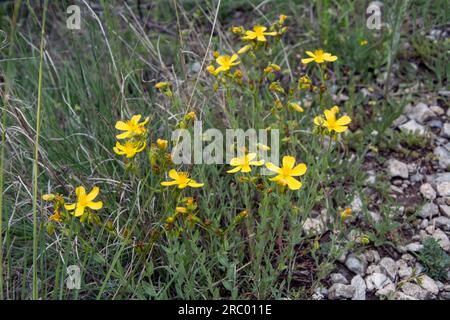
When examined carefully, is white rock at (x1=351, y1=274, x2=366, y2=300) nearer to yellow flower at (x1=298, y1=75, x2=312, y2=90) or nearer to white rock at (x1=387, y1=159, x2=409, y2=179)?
white rock at (x1=387, y1=159, x2=409, y2=179)

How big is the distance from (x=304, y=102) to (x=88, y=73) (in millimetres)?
1059

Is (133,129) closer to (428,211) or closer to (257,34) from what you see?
(257,34)

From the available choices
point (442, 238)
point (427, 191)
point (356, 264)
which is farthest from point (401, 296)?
point (427, 191)

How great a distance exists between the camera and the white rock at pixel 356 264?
209cm

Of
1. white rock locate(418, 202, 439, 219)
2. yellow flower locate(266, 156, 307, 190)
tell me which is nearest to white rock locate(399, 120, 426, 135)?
white rock locate(418, 202, 439, 219)

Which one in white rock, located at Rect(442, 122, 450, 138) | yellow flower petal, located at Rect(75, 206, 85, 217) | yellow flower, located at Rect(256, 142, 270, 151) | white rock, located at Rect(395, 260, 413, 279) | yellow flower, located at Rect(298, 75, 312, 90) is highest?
yellow flower, located at Rect(298, 75, 312, 90)

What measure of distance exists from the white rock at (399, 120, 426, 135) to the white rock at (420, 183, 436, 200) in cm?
29

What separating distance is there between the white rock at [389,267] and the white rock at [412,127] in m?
0.70

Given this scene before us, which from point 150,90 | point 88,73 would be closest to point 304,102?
point 150,90

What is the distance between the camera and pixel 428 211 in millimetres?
2268

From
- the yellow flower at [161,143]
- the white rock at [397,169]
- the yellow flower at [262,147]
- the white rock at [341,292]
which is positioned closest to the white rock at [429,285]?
the white rock at [341,292]

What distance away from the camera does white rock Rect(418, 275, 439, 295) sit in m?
1.99

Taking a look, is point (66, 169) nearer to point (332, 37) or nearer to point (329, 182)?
point (329, 182)

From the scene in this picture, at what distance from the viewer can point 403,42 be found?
2908 mm
